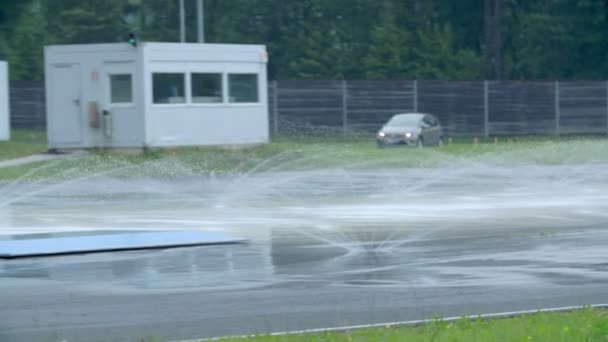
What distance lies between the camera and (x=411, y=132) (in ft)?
157

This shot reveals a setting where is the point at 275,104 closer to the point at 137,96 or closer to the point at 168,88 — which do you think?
the point at 168,88

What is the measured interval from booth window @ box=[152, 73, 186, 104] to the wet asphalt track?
7.24m

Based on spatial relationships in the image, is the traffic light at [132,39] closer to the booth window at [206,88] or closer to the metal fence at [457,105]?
the booth window at [206,88]

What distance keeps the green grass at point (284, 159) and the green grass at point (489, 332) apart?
2175 centimetres

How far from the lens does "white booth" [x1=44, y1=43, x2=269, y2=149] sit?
35.3 m

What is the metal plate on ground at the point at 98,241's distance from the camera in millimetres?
17344

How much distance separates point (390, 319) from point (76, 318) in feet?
9.55

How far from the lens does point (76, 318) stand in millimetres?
11984

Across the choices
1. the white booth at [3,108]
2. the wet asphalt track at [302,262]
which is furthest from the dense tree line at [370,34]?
the wet asphalt track at [302,262]

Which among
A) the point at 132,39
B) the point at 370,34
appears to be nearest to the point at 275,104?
the point at 132,39

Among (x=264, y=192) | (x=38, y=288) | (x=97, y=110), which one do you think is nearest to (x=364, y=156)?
(x=97, y=110)

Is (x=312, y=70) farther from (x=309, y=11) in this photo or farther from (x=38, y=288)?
(x=38, y=288)

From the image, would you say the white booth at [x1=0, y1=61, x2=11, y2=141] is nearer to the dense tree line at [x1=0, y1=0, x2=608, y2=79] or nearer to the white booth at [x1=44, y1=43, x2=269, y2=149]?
the white booth at [x1=44, y1=43, x2=269, y2=149]

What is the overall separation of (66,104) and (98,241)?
1830 cm
